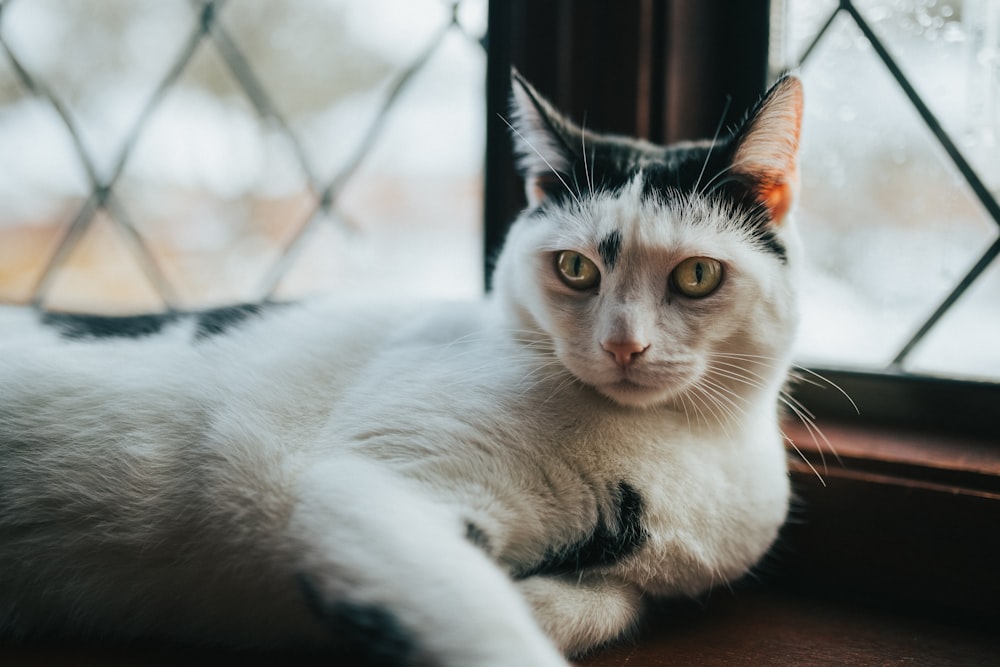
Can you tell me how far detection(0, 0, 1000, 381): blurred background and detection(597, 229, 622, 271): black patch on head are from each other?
337 millimetres

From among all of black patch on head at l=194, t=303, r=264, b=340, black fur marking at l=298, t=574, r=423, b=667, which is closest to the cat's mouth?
black fur marking at l=298, t=574, r=423, b=667

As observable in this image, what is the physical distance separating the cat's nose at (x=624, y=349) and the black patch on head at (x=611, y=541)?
0.41 ft

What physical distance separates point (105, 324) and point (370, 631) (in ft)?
2.15

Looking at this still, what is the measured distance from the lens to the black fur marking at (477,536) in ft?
2.19

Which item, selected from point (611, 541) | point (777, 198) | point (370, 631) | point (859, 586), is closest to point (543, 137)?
point (777, 198)

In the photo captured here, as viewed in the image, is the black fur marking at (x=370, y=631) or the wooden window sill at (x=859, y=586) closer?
the black fur marking at (x=370, y=631)

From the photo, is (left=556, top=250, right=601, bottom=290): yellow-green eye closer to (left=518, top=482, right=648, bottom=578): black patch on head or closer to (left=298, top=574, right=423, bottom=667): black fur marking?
(left=518, top=482, right=648, bottom=578): black patch on head

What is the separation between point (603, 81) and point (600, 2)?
0.11 meters

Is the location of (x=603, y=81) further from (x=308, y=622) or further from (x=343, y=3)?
(x=308, y=622)

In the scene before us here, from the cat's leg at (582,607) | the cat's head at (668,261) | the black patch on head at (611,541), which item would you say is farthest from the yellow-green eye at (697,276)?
the cat's leg at (582,607)

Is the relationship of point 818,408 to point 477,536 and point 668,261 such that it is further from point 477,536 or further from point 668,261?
point 477,536

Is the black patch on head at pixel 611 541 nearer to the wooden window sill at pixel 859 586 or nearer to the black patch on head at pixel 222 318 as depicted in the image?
the wooden window sill at pixel 859 586

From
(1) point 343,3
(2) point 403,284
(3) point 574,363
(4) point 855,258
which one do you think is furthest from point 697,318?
(1) point 343,3

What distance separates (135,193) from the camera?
61.2 inches
